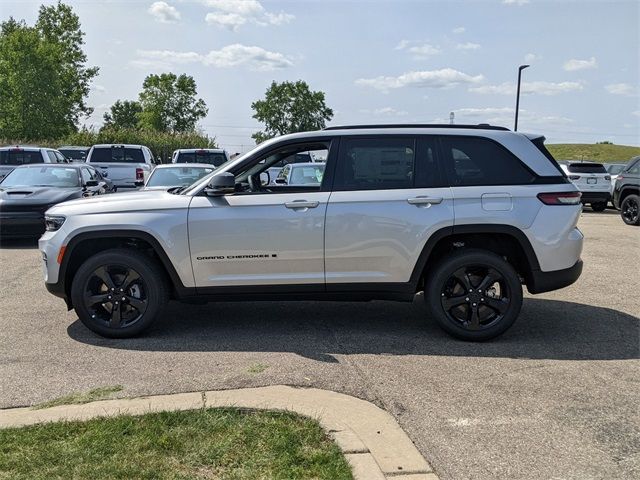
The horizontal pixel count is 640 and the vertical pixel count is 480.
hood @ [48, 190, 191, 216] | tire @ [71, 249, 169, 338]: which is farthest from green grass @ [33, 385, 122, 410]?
hood @ [48, 190, 191, 216]

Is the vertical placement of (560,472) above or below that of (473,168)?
below

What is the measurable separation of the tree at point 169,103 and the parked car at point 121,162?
161ft

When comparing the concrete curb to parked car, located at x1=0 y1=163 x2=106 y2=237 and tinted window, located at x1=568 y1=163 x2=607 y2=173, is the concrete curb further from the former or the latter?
tinted window, located at x1=568 y1=163 x2=607 y2=173

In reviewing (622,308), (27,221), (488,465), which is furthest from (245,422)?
(27,221)

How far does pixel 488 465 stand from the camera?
3.27 meters

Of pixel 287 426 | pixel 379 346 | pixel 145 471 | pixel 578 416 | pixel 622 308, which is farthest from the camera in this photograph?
pixel 622 308

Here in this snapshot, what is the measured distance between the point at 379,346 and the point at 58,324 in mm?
3220

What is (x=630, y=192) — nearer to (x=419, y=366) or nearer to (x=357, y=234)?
(x=357, y=234)

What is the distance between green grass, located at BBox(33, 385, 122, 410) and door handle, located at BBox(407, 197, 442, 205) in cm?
285

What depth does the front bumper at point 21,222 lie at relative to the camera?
426 inches

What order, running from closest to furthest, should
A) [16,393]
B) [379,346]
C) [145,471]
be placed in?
[145,471] → [16,393] → [379,346]

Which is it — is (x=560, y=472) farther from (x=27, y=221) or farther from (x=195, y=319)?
(x=27, y=221)

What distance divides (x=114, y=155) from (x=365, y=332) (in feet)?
49.8

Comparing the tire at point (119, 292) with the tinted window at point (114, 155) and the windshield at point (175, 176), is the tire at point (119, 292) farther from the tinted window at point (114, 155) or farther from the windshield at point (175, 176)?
the tinted window at point (114, 155)
